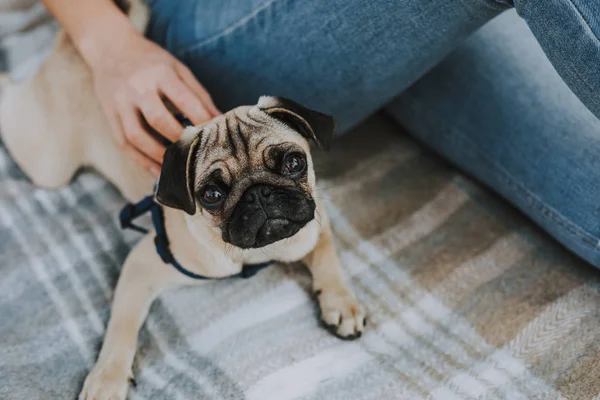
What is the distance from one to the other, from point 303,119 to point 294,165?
10 centimetres

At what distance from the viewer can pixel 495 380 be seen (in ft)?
4.22

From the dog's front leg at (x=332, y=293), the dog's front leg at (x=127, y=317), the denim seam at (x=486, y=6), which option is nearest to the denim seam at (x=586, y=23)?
Result: the denim seam at (x=486, y=6)

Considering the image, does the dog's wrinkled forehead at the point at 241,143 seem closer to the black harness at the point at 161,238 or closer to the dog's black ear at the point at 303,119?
the dog's black ear at the point at 303,119

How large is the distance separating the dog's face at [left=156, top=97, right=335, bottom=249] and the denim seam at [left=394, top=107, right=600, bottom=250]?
60 centimetres

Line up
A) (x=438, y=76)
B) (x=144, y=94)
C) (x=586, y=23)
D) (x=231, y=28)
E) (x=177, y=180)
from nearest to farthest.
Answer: (x=586, y=23), (x=177, y=180), (x=144, y=94), (x=231, y=28), (x=438, y=76)

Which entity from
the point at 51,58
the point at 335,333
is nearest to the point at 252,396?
the point at 335,333

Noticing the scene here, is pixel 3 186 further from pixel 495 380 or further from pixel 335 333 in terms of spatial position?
pixel 495 380

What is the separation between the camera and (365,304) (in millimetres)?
1469

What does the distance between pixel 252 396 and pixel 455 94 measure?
3.34 ft

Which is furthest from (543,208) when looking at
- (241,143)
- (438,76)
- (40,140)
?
(40,140)

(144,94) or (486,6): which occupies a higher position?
(486,6)

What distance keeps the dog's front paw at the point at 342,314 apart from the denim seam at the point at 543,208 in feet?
1.80

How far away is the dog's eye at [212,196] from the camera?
4.03ft

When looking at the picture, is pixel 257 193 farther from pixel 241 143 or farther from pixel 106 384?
pixel 106 384
